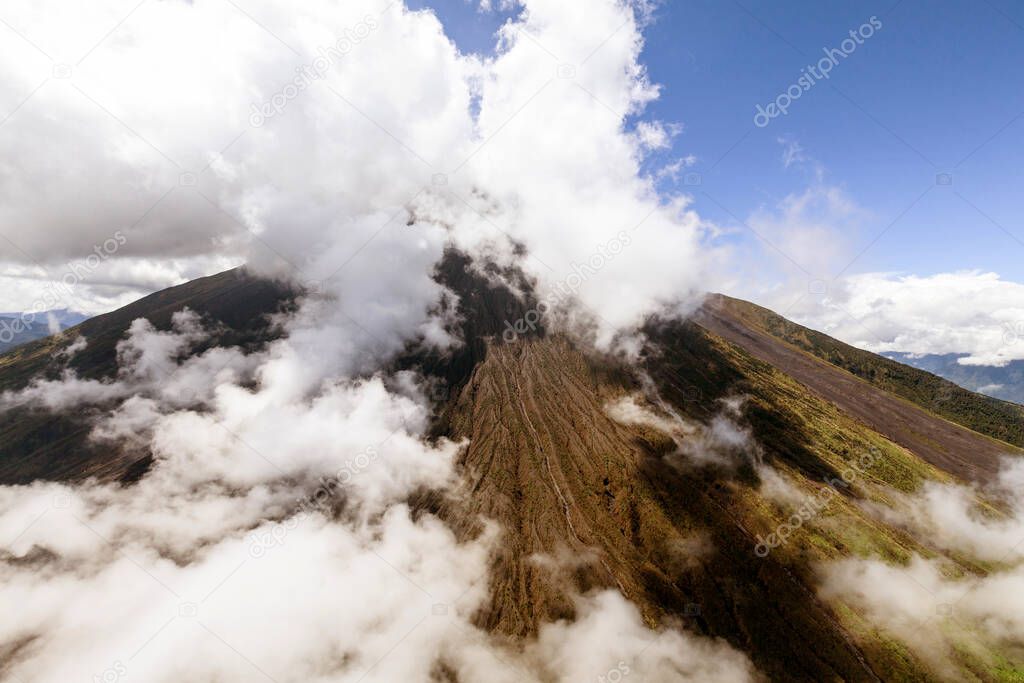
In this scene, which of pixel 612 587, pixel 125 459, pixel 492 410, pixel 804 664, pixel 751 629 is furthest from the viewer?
pixel 492 410

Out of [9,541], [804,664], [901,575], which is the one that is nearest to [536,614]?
[804,664]

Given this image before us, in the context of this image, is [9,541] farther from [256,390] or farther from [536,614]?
[536,614]

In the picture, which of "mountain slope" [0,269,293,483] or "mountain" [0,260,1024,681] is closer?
"mountain" [0,260,1024,681]

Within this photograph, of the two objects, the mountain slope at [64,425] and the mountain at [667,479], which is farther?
the mountain slope at [64,425]

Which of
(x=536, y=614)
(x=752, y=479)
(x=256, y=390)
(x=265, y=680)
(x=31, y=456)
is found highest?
(x=752, y=479)

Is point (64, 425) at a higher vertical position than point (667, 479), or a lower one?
lower

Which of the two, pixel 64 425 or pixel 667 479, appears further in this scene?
pixel 64 425

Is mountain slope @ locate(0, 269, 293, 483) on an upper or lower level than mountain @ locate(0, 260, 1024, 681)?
lower

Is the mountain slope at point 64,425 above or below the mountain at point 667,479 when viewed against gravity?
below
